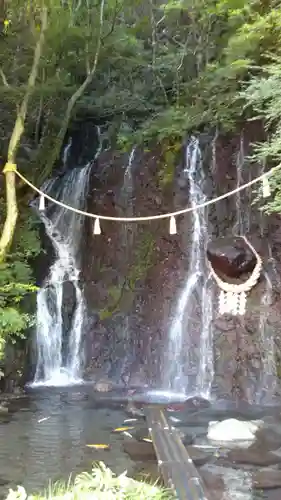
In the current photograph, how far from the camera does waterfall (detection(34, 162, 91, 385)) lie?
33.7 feet

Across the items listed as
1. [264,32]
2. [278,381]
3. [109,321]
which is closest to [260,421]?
[278,381]

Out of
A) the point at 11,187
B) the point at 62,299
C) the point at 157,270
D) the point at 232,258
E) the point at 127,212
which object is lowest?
the point at 62,299

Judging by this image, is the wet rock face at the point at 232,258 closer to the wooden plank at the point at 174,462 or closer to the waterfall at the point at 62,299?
the waterfall at the point at 62,299

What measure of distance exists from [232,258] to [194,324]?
146cm

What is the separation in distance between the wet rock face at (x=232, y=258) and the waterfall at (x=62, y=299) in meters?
3.02

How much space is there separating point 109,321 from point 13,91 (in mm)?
4996

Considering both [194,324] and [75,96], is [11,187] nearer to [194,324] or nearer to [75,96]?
[75,96]

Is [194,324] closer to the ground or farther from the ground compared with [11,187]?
closer to the ground

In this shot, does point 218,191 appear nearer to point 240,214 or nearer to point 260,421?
point 240,214

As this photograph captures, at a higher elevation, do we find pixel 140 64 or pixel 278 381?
pixel 140 64

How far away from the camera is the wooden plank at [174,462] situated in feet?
15.4

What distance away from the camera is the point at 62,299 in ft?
35.6

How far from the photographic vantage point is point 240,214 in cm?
1041

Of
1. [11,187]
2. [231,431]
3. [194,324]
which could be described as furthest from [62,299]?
[231,431]
